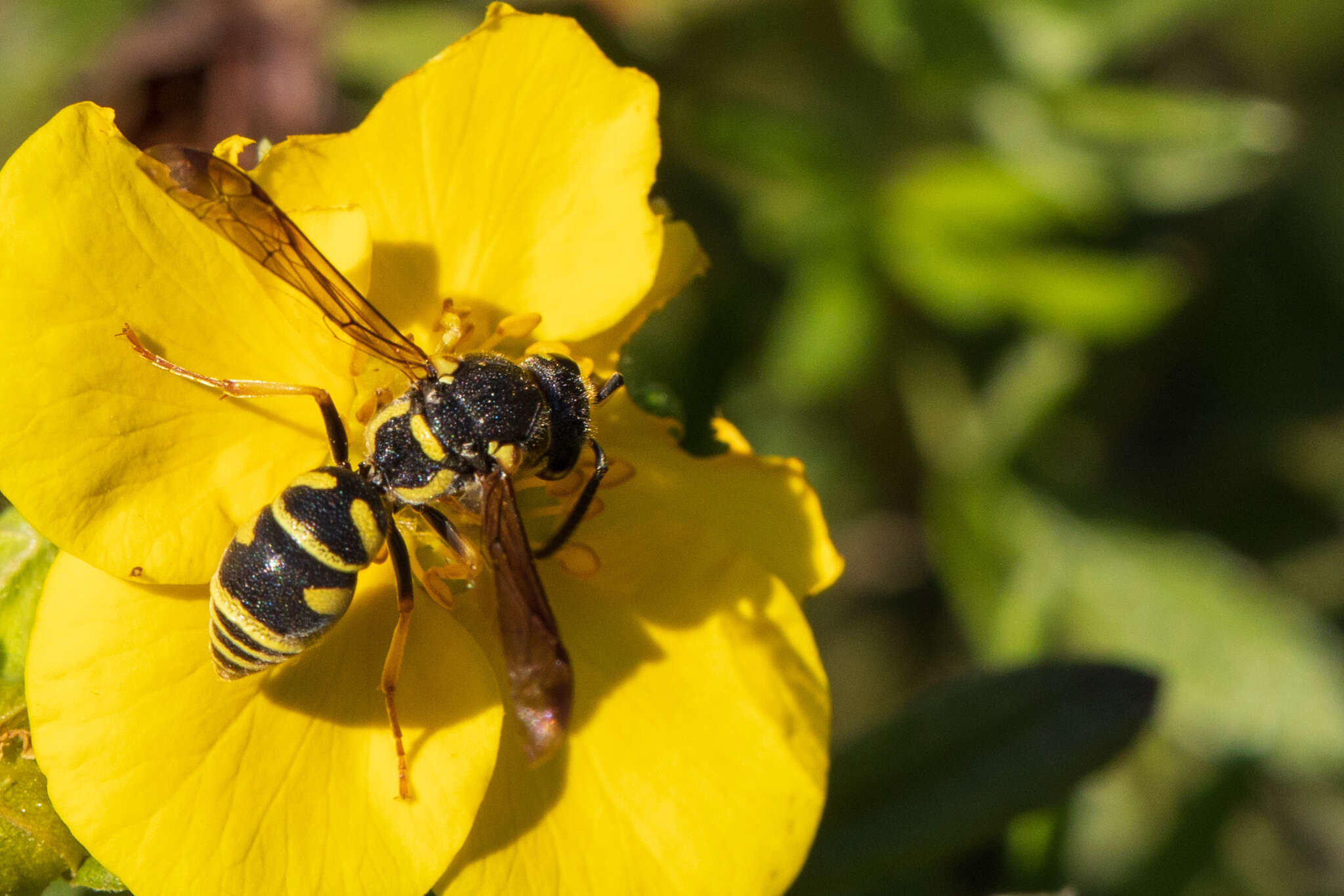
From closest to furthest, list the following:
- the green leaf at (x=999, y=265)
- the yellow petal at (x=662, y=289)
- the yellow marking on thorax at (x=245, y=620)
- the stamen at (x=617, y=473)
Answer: the yellow marking on thorax at (x=245, y=620)
the stamen at (x=617, y=473)
the yellow petal at (x=662, y=289)
the green leaf at (x=999, y=265)

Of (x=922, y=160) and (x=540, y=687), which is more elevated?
(x=540, y=687)

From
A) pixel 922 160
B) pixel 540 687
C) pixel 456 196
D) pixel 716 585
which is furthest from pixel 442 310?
pixel 922 160

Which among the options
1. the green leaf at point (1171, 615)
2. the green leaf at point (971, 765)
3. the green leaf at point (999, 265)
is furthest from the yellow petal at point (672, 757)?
the green leaf at point (999, 265)

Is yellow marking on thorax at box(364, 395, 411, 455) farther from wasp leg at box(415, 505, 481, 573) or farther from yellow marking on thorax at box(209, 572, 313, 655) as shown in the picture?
yellow marking on thorax at box(209, 572, 313, 655)

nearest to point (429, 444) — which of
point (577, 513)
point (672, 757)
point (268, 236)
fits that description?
point (577, 513)

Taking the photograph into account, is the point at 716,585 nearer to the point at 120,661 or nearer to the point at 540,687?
the point at 540,687

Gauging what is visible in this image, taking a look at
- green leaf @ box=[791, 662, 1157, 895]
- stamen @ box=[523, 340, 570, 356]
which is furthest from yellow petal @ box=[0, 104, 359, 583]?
green leaf @ box=[791, 662, 1157, 895]

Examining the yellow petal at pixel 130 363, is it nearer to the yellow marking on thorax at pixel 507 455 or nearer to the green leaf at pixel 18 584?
the green leaf at pixel 18 584
